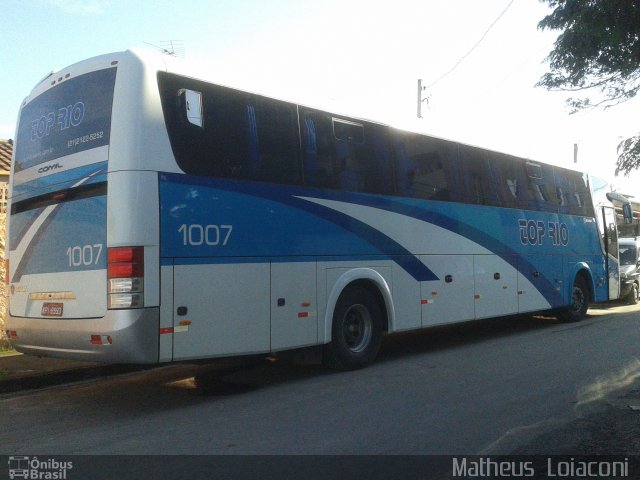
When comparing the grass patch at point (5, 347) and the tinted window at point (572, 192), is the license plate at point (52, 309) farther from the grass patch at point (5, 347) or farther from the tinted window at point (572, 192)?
the tinted window at point (572, 192)

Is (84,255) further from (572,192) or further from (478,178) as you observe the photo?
(572,192)

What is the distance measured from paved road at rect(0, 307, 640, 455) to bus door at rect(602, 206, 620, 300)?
18.8ft

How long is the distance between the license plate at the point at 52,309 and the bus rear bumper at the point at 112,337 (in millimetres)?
88

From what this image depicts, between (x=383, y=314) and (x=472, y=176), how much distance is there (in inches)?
139

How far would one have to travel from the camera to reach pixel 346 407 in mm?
6996

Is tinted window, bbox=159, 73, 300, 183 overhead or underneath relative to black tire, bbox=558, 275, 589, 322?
overhead

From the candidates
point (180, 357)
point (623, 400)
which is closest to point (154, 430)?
point (180, 357)

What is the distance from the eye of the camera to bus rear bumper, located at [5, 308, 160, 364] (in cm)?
655

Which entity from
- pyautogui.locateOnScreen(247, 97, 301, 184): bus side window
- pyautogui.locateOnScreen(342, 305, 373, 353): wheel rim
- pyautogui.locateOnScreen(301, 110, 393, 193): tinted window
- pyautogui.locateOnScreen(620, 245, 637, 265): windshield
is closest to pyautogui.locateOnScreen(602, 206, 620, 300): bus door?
pyautogui.locateOnScreen(620, 245, 637, 265): windshield

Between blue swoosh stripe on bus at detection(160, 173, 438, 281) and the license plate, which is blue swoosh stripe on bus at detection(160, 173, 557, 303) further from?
the license plate

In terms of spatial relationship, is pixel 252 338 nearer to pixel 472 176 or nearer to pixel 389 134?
pixel 389 134

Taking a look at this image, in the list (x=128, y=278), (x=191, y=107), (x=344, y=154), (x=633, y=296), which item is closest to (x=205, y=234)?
(x=128, y=278)

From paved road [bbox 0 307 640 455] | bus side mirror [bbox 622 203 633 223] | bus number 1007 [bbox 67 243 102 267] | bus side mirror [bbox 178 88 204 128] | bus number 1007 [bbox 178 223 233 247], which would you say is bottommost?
paved road [bbox 0 307 640 455]

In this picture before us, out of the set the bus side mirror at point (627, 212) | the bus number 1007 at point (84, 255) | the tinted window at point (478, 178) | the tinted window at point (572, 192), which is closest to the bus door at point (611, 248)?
the bus side mirror at point (627, 212)
